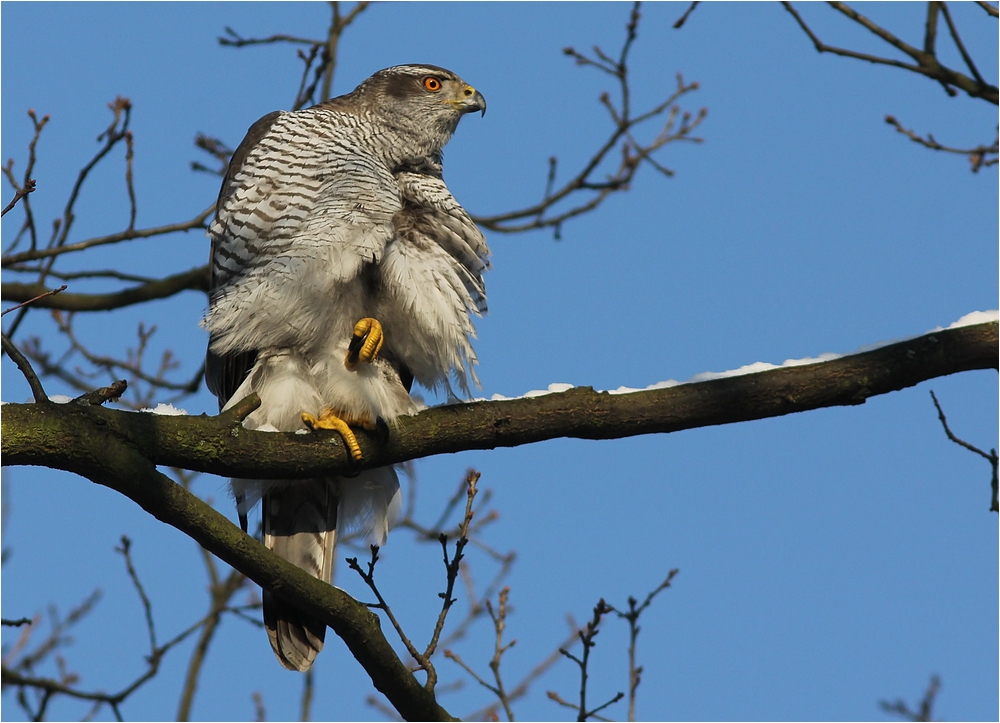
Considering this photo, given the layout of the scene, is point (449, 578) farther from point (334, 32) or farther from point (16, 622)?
point (334, 32)

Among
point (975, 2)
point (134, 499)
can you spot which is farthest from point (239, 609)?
point (975, 2)

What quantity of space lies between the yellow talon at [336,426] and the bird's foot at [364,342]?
10.8 inches

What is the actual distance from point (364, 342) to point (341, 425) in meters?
Answer: 0.50

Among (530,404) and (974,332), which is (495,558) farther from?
(974,332)

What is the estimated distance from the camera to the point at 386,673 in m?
3.26

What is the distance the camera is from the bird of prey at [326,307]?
4.04m

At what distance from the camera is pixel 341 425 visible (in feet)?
12.3

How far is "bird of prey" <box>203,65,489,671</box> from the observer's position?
404 centimetres

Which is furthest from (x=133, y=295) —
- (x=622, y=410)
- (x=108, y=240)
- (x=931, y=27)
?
(x=931, y=27)

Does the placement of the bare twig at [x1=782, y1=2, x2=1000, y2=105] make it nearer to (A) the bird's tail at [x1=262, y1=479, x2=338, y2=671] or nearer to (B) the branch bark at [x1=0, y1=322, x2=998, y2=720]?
(B) the branch bark at [x1=0, y1=322, x2=998, y2=720]

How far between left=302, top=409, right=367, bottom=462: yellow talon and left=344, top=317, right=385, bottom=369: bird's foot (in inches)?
10.8

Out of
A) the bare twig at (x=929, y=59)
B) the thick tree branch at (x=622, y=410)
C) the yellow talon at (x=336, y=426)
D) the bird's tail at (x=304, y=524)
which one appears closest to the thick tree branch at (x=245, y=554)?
the thick tree branch at (x=622, y=410)

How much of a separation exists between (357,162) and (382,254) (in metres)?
0.62

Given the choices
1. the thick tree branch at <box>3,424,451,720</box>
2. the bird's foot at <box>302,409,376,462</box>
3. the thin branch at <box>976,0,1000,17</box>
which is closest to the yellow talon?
the bird's foot at <box>302,409,376,462</box>
